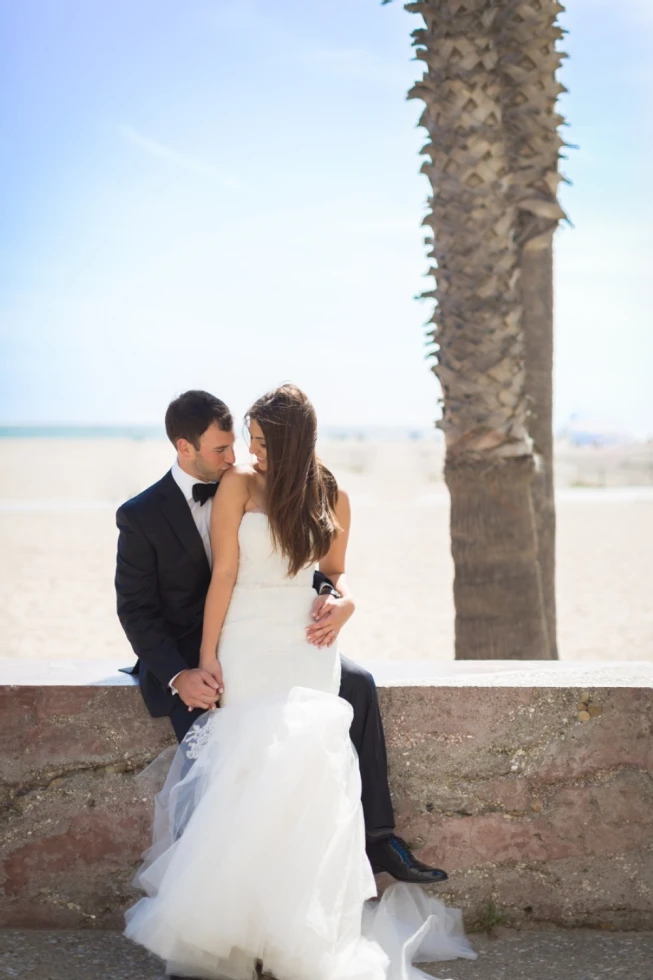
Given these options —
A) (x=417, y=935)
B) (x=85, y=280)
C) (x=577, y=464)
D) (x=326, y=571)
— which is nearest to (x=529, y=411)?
(x=326, y=571)

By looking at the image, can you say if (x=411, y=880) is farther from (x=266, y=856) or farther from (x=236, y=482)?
(x=236, y=482)

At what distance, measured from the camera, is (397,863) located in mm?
3039

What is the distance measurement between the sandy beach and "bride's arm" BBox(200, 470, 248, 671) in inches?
24.7

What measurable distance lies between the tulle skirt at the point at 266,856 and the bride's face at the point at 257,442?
76cm

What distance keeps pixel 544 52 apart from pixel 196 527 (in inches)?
159

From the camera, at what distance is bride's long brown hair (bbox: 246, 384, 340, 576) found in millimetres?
3055

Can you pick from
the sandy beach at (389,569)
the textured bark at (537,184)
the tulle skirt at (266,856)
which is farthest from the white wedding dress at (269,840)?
the textured bark at (537,184)

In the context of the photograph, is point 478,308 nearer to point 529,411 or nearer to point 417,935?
point 529,411

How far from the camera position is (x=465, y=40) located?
17.5 feet

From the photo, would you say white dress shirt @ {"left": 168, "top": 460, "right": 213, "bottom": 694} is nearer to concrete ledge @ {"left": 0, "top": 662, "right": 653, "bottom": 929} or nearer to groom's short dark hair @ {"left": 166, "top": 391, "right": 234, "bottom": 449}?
groom's short dark hair @ {"left": 166, "top": 391, "right": 234, "bottom": 449}

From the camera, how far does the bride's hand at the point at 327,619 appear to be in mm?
3047

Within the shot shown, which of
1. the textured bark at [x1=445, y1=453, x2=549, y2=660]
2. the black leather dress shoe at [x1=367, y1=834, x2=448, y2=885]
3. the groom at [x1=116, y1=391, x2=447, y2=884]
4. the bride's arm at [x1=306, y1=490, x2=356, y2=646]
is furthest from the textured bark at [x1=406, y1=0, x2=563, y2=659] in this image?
the black leather dress shoe at [x1=367, y1=834, x2=448, y2=885]

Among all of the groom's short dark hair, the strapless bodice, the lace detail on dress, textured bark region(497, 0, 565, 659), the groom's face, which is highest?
textured bark region(497, 0, 565, 659)

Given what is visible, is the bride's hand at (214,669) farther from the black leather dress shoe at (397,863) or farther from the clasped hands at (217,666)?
the black leather dress shoe at (397,863)
